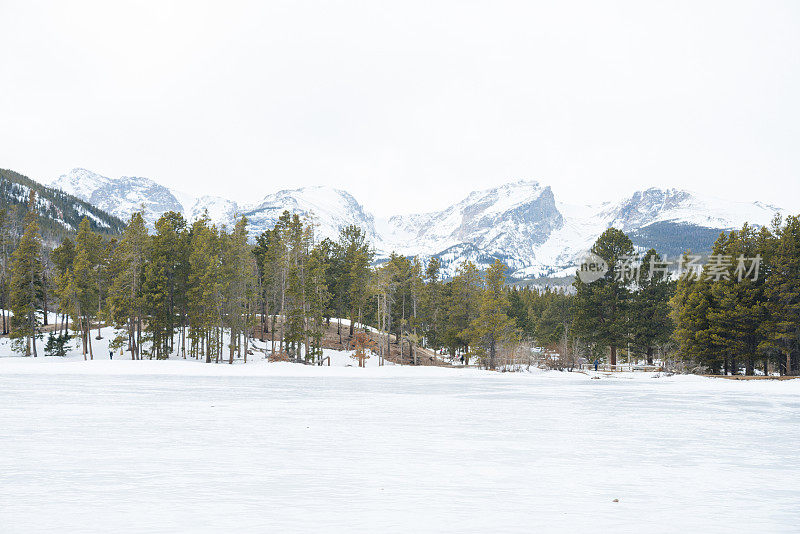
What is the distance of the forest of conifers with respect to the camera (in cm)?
5088

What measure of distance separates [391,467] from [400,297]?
6991cm

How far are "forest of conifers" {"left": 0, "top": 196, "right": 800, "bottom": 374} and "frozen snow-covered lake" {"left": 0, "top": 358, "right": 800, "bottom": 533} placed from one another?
3008 centimetres

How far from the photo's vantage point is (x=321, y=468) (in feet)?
36.6

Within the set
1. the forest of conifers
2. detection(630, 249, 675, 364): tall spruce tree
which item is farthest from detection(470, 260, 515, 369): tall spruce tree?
detection(630, 249, 675, 364): tall spruce tree

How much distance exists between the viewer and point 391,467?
11.3 m

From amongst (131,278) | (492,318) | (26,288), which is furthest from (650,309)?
(26,288)

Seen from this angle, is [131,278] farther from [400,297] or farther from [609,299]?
[609,299]

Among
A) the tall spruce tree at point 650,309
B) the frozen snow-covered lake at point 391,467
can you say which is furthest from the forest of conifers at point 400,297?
the frozen snow-covered lake at point 391,467

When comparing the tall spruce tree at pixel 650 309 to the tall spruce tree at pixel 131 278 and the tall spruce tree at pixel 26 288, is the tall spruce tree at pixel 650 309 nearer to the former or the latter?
the tall spruce tree at pixel 131 278

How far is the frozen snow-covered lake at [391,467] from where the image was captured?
25.4ft

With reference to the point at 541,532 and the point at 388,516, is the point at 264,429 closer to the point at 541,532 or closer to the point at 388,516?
the point at 388,516

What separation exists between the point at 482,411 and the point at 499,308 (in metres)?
42.9

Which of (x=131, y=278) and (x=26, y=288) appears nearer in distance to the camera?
(x=131, y=278)

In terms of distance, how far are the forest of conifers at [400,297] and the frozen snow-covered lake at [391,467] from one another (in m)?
30.1
